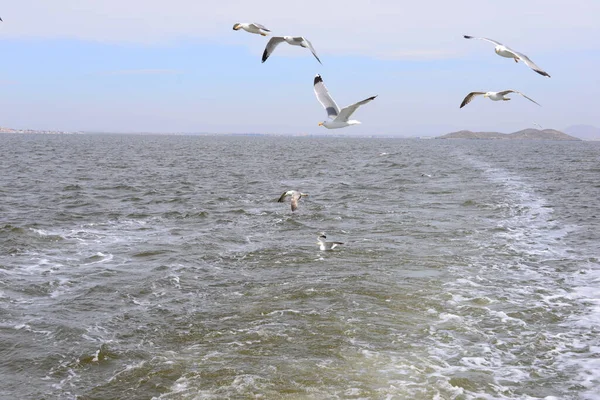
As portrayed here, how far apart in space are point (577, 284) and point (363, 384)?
284 inches

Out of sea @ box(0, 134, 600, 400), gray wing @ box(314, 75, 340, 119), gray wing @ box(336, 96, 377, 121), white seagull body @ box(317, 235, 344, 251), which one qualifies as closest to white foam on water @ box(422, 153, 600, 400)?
sea @ box(0, 134, 600, 400)

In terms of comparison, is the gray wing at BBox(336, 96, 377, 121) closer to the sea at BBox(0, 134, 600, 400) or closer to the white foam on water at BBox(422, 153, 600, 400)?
the sea at BBox(0, 134, 600, 400)

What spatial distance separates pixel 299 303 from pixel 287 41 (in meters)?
5.06

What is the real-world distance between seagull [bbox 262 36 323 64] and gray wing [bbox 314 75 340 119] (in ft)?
4.86

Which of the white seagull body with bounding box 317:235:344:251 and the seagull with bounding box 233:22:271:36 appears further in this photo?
the white seagull body with bounding box 317:235:344:251

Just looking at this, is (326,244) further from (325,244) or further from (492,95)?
(492,95)

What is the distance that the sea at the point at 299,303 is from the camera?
27.0 feet

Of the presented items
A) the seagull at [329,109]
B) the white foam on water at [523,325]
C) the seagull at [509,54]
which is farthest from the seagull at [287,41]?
the white foam on water at [523,325]

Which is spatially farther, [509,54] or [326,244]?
[326,244]

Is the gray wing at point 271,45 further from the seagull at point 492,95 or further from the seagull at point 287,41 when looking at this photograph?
the seagull at point 492,95

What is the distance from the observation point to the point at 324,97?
13406mm

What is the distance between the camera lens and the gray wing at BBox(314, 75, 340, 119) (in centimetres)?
1332

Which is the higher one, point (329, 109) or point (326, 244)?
point (329, 109)

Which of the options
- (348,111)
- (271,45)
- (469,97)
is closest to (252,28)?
(271,45)
